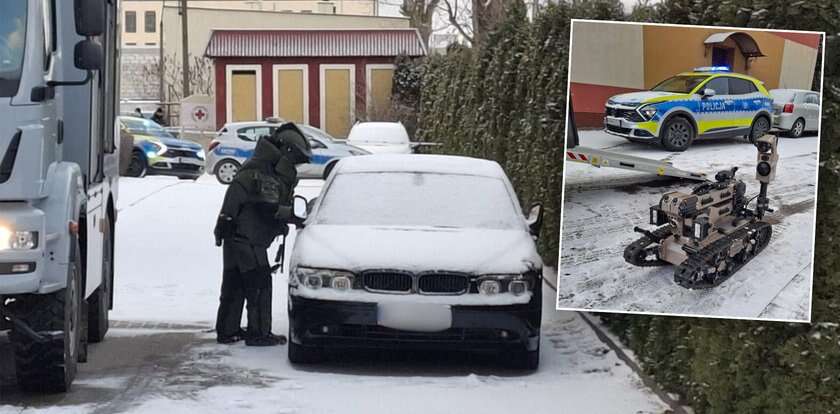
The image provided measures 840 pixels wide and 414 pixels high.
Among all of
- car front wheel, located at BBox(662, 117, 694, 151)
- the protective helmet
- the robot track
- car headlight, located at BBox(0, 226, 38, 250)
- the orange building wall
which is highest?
the orange building wall

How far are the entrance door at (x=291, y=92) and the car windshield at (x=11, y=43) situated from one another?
44.0 metres

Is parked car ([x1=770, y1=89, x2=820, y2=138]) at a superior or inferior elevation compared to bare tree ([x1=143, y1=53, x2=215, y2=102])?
superior

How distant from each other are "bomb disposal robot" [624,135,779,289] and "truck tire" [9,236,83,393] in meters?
3.38

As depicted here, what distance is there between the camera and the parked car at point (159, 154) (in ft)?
103

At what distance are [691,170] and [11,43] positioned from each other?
3.77 meters

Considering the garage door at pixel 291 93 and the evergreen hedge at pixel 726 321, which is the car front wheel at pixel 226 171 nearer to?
the evergreen hedge at pixel 726 321

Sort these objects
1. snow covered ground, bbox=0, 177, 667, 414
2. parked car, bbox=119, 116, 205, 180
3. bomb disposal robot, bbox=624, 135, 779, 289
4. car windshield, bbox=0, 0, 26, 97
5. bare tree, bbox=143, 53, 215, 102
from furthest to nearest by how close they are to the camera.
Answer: bare tree, bbox=143, 53, 215, 102
parked car, bbox=119, 116, 205, 180
snow covered ground, bbox=0, 177, 667, 414
car windshield, bbox=0, 0, 26, 97
bomb disposal robot, bbox=624, 135, 779, 289

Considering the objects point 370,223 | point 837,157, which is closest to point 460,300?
point 370,223

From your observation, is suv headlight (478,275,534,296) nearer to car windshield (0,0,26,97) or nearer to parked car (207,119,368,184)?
car windshield (0,0,26,97)

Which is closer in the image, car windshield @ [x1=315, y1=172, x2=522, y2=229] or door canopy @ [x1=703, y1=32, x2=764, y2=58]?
door canopy @ [x1=703, y1=32, x2=764, y2=58]

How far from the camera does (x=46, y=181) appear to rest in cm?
746

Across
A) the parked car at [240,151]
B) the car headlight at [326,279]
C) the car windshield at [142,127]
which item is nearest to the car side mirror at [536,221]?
the car headlight at [326,279]

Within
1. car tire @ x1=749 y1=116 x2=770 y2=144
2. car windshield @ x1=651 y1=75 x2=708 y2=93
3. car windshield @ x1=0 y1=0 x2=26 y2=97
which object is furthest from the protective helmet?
car tire @ x1=749 y1=116 x2=770 y2=144

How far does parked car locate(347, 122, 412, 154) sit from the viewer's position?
31.7 m
